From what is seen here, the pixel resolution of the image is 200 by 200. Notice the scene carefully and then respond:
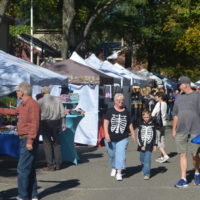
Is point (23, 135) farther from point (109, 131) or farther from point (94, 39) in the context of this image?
point (94, 39)

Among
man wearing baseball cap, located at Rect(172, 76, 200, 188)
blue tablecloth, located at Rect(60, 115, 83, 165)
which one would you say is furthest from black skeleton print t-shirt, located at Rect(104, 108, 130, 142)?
blue tablecloth, located at Rect(60, 115, 83, 165)

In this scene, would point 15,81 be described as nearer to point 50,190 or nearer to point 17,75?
point 17,75

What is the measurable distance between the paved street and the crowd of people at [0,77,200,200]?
0.29 metres

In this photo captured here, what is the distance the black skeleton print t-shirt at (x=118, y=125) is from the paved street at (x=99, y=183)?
81 centimetres

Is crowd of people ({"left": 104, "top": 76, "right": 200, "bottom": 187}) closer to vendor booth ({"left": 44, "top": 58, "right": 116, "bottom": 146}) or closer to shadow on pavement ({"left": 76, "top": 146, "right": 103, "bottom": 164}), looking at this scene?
shadow on pavement ({"left": 76, "top": 146, "right": 103, "bottom": 164})

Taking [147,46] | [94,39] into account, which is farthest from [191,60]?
[94,39]

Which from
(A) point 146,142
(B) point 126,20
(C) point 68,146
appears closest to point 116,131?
(A) point 146,142

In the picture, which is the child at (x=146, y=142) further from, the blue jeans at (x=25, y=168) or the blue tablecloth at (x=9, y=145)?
the blue jeans at (x=25, y=168)

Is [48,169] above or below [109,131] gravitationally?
below

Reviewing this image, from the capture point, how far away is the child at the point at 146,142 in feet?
36.0

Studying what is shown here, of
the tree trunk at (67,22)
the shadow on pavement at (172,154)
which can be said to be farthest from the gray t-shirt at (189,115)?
the tree trunk at (67,22)

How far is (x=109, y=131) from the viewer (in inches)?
425

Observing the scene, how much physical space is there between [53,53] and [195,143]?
34633mm

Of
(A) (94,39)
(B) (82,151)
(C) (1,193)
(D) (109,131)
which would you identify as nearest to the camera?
(C) (1,193)
